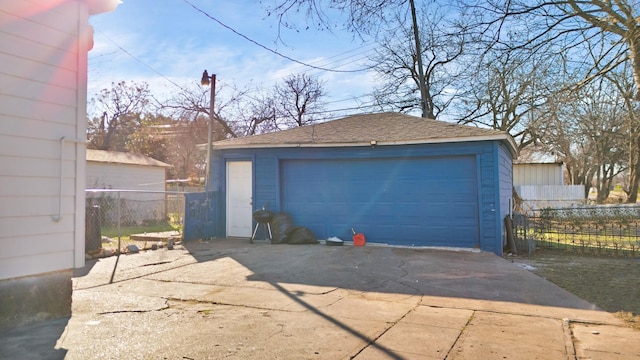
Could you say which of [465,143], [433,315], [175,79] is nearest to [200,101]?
[175,79]

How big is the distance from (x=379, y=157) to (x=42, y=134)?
7.36 meters

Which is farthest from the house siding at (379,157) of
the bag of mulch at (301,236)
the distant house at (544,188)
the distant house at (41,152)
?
the distant house at (544,188)

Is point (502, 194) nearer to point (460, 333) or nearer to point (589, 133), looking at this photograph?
point (589, 133)

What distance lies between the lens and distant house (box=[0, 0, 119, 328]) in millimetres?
3840

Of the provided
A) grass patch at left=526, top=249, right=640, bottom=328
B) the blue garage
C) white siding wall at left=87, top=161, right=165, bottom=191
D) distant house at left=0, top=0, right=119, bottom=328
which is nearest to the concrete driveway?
grass patch at left=526, top=249, right=640, bottom=328

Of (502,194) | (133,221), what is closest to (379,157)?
(502,194)

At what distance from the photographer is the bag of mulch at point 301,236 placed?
1024 centimetres

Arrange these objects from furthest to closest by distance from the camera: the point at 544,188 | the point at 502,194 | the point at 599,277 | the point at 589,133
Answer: the point at 544,188, the point at 589,133, the point at 502,194, the point at 599,277

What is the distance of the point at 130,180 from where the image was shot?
18906 mm

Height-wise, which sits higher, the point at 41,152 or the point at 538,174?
the point at 538,174

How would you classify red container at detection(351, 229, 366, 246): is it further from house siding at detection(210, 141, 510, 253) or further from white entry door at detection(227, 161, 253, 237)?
white entry door at detection(227, 161, 253, 237)

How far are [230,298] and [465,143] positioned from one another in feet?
21.4

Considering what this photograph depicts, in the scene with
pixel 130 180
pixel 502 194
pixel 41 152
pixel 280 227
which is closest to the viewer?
pixel 41 152

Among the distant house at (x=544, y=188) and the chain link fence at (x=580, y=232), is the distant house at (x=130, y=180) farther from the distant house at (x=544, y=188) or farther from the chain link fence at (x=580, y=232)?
the distant house at (x=544, y=188)
